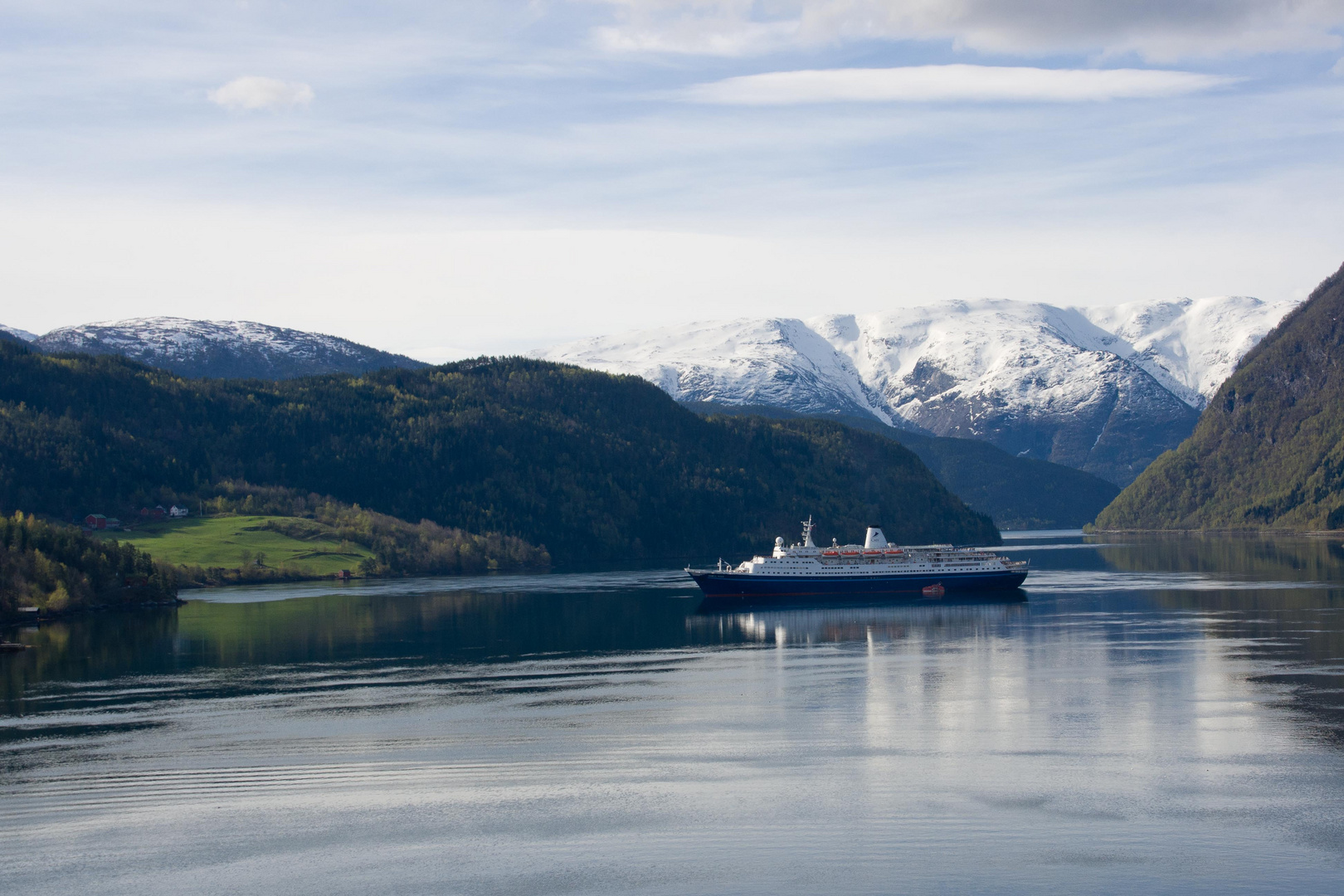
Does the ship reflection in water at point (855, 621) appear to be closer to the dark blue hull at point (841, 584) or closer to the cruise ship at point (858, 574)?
the dark blue hull at point (841, 584)

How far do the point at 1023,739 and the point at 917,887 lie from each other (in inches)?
1035

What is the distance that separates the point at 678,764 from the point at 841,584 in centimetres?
11743

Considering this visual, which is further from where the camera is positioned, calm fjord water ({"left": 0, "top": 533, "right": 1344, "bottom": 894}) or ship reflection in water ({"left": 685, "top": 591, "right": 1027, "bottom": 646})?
ship reflection in water ({"left": 685, "top": 591, "right": 1027, "bottom": 646})

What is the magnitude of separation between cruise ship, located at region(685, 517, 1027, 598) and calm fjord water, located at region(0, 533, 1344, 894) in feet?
177

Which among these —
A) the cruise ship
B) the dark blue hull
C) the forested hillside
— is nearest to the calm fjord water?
the forested hillside

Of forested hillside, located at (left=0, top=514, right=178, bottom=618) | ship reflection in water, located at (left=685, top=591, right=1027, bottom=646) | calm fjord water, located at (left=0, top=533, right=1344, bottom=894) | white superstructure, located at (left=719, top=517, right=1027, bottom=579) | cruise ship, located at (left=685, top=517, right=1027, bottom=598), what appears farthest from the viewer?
white superstructure, located at (left=719, top=517, right=1027, bottom=579)

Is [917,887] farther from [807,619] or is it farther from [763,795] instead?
[807,619]

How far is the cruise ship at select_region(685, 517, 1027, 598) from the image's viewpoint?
172625mm

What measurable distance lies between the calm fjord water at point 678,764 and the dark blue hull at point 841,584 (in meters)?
53.3

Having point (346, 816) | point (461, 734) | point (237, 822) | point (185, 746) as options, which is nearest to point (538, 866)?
point (346, 816)

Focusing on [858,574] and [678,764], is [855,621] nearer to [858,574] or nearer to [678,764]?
[858,574]

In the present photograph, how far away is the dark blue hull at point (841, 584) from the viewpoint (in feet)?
563

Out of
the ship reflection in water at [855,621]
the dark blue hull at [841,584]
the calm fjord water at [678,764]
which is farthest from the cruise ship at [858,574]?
the calm fjord water at [678,764]

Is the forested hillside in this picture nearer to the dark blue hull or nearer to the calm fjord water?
the calm fjord water
